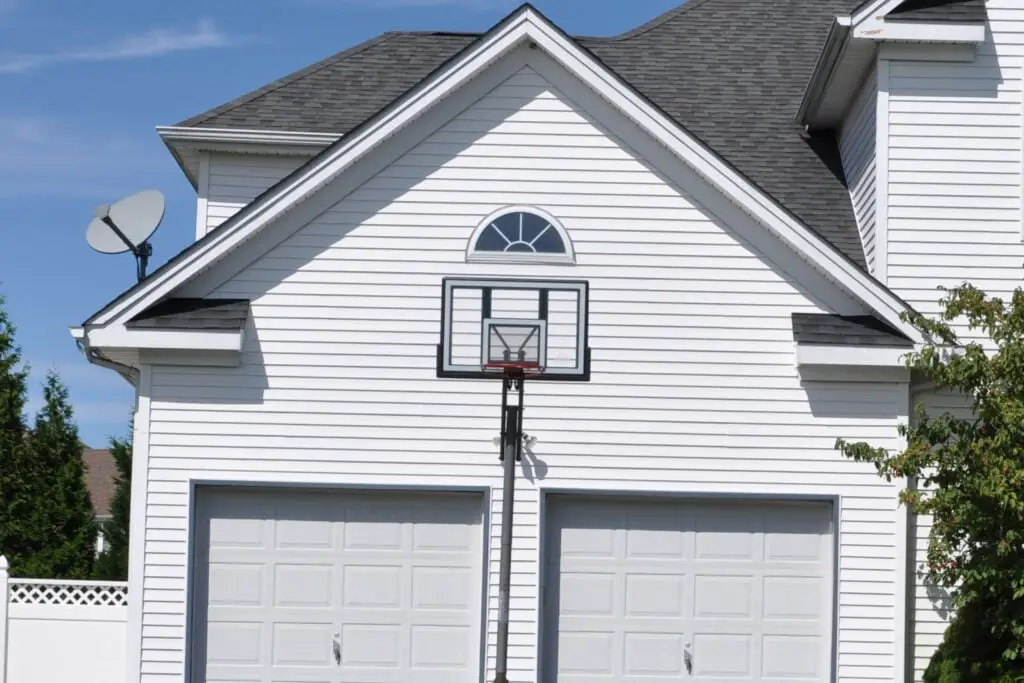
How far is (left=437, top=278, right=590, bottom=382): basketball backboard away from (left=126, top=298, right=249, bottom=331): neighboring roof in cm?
192

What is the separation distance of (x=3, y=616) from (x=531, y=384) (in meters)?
5.70

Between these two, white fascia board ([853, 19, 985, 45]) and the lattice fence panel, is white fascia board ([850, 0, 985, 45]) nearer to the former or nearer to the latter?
white fascia board ([853, 19, 985, 45])

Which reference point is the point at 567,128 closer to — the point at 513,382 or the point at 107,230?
the point at 513,382

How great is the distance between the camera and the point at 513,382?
1375 cm

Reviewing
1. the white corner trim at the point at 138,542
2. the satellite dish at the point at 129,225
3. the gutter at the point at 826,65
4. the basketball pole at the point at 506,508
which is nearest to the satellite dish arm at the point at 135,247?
the satellite dish at the point at 129,225

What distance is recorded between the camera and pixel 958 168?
1513cm

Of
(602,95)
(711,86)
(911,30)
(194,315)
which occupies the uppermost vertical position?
(711,86)

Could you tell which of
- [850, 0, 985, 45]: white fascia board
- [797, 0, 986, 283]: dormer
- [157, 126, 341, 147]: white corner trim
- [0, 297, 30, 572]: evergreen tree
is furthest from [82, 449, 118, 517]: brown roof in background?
[850, 0, 985, 45]: white fascia board

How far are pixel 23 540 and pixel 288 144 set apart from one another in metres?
7.33

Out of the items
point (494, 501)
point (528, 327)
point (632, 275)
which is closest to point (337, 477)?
point (494, 501)

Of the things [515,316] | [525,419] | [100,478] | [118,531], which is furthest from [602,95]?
[100,478]

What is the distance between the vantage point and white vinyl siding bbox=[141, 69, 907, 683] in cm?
1384

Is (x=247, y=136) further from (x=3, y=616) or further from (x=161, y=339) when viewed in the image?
(x=3, y=616)

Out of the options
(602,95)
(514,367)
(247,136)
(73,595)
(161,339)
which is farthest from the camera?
(247,136)
